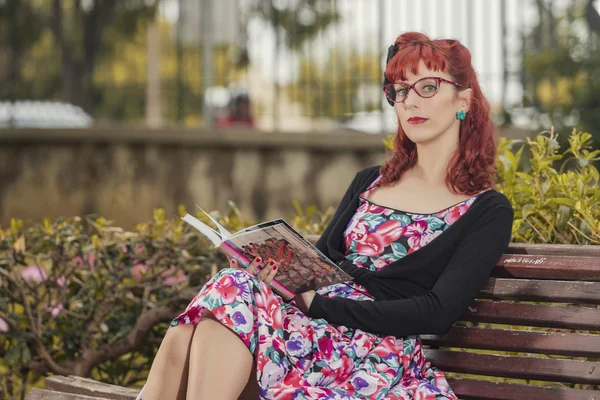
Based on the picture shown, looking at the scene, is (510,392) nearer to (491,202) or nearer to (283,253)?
(491,202)

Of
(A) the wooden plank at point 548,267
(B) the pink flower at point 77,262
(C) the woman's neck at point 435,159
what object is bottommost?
(B) the pink flower at point 77,262

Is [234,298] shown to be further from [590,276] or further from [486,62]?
[486,62]

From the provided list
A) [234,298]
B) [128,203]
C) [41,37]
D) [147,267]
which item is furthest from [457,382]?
[41,37]

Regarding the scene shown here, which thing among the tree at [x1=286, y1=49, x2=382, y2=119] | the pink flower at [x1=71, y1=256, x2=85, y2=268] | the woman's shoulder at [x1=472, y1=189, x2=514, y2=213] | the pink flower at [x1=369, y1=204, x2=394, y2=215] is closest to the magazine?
the pink flower at [x1=369, y1=204, x2=394, y2=215]

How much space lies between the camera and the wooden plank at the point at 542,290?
3.34 m

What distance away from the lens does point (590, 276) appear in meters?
3.35

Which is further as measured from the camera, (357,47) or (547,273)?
(357,47)

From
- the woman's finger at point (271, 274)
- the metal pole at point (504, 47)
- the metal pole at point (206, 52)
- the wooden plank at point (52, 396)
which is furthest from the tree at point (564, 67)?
the wooden plank at point (52, 396)

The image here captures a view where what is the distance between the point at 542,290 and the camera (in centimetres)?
343

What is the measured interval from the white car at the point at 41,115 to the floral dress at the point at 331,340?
6437mm

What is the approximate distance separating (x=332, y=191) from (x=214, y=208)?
1.03m

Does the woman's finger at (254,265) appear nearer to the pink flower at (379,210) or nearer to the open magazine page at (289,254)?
the open magazine page at (289,254)

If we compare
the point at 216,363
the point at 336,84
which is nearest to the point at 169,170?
the point at 336,84

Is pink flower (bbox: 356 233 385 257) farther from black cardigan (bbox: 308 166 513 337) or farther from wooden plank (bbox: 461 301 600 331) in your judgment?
wooden plank (bbox: 461 301 600 331)
